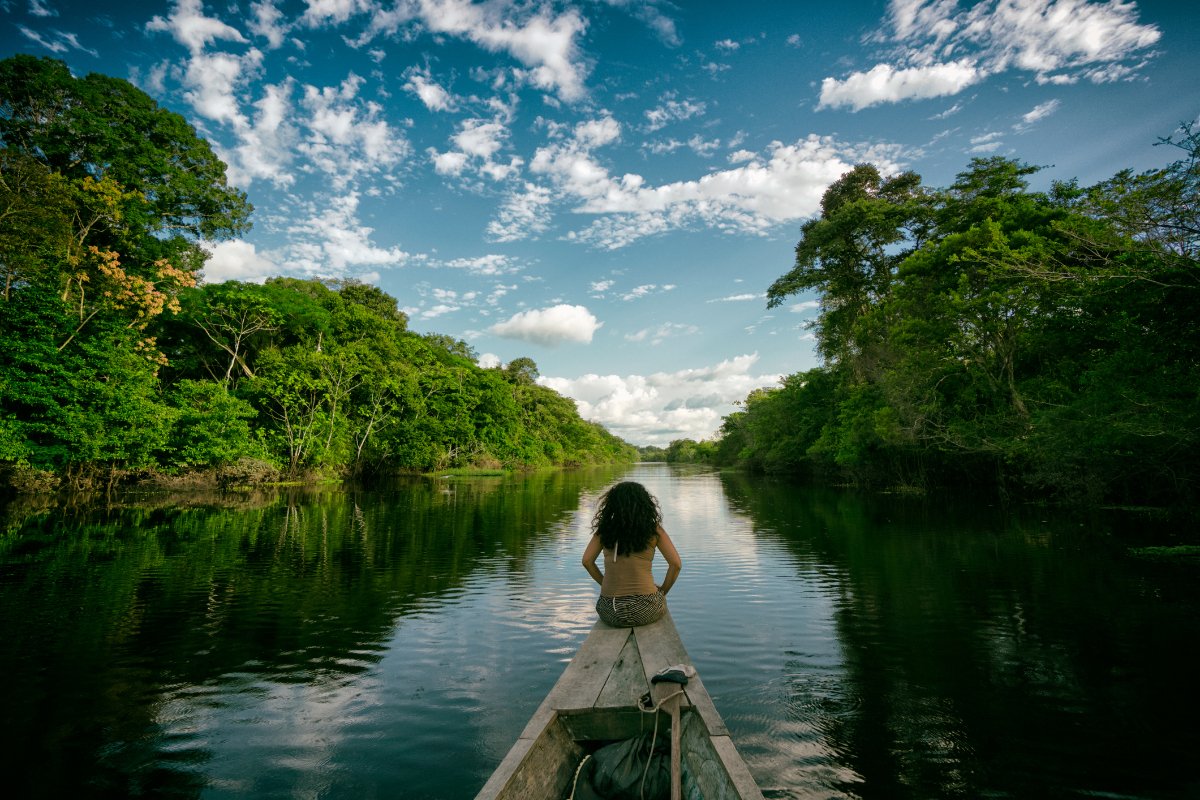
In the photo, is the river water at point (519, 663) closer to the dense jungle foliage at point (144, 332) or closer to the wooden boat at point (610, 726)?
the wooden boat at point (610, 726)

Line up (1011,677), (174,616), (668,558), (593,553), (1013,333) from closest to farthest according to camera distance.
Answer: (668,558) < (593,553) < (1011,677) < (174,616) < (1013,333)

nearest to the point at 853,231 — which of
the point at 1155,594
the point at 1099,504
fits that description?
the point at 1099,504

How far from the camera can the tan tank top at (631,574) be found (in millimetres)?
5375

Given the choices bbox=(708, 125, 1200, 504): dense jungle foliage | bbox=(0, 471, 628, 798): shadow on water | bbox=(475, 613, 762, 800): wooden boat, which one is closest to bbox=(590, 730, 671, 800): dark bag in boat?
bbox=(475, 613, 762, 800): wooden boat

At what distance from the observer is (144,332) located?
29.6m

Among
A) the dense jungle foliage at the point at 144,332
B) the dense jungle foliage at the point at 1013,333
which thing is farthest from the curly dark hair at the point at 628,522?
Result: the dense jungle foliage at the point at 144,332

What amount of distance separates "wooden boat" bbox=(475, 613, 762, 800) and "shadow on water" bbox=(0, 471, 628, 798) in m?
2.46

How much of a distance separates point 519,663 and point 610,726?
3.14 metres

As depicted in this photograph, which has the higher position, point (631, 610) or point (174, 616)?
point (631, 610)

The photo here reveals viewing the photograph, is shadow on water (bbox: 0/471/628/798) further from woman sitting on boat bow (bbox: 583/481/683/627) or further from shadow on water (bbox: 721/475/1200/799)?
shadow on water (bbox: 721/475/1200/799)

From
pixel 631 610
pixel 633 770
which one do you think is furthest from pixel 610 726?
pixel 631 610

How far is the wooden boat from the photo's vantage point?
288 centimetres

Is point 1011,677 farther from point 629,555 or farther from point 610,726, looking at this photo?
point 610,726

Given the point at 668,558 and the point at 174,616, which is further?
the point at 174,616
